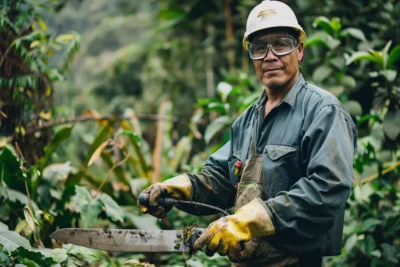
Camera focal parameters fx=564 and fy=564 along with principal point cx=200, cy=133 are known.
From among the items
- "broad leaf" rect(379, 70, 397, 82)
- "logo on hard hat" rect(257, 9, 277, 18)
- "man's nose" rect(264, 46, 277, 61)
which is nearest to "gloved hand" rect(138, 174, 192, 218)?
"man's nose" rect(264, 46, 277, 61)

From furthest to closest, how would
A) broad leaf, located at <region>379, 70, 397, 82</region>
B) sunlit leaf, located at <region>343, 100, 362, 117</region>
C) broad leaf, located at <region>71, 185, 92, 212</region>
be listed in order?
1. sunlit leaf, located at <region>343, 100, 362, 117</region>
2. broad leaf, located at <region>379, 70, 397, 82</region>
3. broad leaf, located at <region>71, 185, 92, 212</region>

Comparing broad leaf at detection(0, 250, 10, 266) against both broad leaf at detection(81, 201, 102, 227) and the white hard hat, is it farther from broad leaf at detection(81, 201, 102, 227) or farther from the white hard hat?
the white hard hat

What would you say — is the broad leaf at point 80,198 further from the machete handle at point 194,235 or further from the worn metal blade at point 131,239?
the machete handle at point 194,235

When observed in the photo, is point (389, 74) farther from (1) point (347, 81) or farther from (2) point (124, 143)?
(2) point (124, 143)

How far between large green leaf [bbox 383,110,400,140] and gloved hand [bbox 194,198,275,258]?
213cm

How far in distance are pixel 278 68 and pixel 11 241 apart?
70.0 inches

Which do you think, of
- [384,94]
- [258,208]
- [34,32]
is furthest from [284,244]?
Answer: [34,32]

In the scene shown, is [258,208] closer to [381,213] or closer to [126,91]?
[381,213]

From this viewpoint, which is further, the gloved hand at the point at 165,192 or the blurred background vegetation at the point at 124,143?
the blurred background vegetation at the point at 124,143

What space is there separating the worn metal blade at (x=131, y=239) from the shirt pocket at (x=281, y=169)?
1.63 ft

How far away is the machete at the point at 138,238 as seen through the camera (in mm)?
2739

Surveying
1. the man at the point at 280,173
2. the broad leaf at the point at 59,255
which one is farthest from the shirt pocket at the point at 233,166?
the broad leaf at the point at 59,255

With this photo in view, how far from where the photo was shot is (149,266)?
2.98m

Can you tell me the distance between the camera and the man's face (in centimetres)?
279
